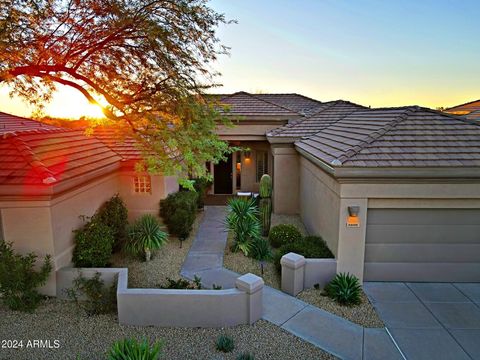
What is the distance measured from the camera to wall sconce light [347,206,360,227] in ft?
25.1

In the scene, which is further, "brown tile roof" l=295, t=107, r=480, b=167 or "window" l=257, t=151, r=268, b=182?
"window" l=257, t=151, r=268, b=182

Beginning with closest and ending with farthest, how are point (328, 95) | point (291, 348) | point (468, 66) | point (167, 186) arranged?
point (291, 348) → point (167, 186) → point (468, 66) → point (328, 95)

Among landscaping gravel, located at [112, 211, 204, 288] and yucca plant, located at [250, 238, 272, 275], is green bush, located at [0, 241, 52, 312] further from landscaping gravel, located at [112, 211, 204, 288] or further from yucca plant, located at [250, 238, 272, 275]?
yucca plant, located at [250, 238, 272, 275]

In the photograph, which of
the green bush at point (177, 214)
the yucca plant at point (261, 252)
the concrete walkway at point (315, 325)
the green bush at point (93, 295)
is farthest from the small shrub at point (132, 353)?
the green bush at point (177, 214)

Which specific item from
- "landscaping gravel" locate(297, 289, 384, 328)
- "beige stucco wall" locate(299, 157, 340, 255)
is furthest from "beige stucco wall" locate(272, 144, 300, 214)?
"landscaping gravel" locate(297, 289, 384, 328)

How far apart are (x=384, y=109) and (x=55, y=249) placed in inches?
421

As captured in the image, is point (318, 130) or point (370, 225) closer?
point (370, 225)

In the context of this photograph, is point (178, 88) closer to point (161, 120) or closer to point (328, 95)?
point (161, 120)

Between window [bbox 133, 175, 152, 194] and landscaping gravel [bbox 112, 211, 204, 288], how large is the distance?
2.06 m

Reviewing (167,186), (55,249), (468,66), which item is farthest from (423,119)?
(468,66)

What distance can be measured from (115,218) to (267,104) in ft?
40.4

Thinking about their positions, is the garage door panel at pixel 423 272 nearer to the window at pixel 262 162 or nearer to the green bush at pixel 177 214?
the green bush at pixel 177 214

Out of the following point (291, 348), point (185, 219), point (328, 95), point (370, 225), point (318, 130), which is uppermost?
point (328, 95)

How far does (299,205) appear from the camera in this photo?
14.6 metres
